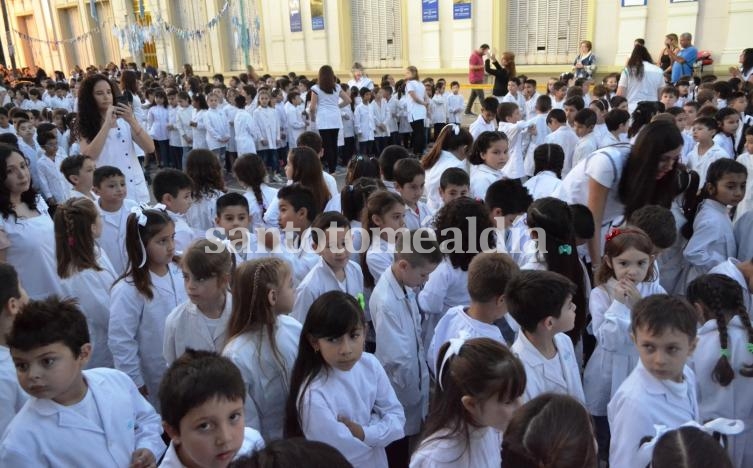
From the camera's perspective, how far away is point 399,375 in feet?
8.80

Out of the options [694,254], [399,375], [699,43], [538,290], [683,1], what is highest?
[683,1]

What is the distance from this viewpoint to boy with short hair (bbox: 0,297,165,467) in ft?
5.74

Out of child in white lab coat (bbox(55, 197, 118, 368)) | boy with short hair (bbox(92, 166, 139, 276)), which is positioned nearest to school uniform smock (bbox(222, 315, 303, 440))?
child in white lab coat (bbox(55, 197, 118, 368))

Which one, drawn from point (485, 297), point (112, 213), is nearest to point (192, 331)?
point (485, 297)

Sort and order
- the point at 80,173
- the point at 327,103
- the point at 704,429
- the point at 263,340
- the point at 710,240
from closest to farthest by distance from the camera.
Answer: the point at 704,429 < the point at 263,340 < the point at 710,240 < the point at 80,173 < the point at 327,103

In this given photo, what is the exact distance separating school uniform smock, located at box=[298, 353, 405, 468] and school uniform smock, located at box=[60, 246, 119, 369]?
1.37 metres

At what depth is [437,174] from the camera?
4.69 m

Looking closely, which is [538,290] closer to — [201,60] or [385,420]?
[385,420]

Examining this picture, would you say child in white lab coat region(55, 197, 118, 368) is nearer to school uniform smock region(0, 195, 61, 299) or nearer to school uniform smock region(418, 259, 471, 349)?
school uniform smock region(0, 195, 61, 299)

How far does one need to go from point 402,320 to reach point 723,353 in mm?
1315

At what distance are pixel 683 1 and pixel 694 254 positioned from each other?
30.7 feet

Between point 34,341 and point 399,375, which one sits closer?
point 34,341

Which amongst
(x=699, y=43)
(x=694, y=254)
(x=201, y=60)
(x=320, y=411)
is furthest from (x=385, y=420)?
(x=201, y=60)

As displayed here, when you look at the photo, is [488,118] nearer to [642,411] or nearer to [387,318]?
[387,318]
